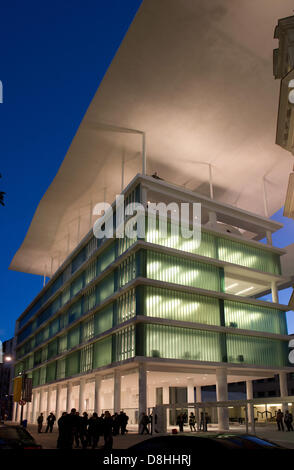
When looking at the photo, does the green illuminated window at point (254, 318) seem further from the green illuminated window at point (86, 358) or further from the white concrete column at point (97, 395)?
the green illuminated window at point (86, 358)

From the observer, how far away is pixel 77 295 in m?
48.4

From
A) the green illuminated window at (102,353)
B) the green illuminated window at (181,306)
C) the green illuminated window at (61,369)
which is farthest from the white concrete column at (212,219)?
the green illuminated window at (61,369)

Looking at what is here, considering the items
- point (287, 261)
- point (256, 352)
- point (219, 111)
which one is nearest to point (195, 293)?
point (256, 352)

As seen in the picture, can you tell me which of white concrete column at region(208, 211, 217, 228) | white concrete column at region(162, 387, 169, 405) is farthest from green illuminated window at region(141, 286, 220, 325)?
white concrete column at region(162, 387, 169, 405)

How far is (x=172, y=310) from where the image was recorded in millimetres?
35969

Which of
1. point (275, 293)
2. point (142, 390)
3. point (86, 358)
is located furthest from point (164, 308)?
point (275, 293)

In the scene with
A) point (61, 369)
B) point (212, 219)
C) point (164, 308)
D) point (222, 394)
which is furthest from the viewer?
point (61, 369)

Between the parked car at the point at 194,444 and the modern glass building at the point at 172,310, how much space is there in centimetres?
2679

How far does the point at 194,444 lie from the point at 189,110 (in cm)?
3131

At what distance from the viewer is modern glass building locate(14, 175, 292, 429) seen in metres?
35.0

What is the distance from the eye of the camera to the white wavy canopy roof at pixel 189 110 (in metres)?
28.6

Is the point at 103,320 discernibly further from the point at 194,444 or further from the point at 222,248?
the point at 194,444

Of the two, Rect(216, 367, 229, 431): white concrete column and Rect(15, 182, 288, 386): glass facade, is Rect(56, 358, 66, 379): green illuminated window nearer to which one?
A: Rect(15, 182, 288, 386): glass facade
